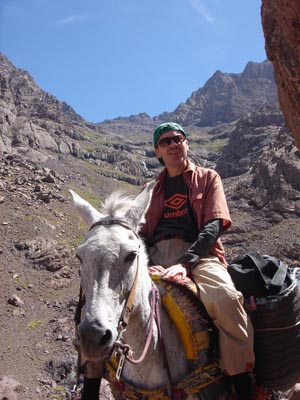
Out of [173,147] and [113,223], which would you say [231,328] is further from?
[173,147]

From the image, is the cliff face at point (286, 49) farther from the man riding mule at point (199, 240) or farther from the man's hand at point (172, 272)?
the man's hand at point (172, 272)

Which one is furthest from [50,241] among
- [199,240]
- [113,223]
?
[113,223]

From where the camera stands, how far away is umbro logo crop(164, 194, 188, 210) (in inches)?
215

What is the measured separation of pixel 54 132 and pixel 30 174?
59.2m

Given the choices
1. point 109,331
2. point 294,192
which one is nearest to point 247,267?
point 109,331

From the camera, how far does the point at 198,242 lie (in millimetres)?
4723

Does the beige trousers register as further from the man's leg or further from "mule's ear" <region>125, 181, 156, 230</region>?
"mule's ear" <region>125, 181, 156, 230</region>

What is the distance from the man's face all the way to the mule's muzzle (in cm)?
302

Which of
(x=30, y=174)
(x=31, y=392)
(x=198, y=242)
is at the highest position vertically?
(x=30, y=174)

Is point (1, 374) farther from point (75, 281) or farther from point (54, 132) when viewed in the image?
point (54, 132)

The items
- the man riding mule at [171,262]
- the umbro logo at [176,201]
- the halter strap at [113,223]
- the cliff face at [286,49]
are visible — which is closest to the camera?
the man riding mule at [171,262]

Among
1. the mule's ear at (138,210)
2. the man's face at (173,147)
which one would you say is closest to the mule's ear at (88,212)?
the mule's ear at (138,210)

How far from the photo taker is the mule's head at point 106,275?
3125mm

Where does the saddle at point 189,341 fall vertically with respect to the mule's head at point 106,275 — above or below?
below
